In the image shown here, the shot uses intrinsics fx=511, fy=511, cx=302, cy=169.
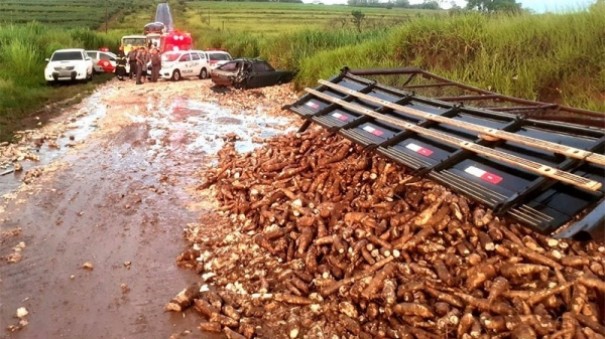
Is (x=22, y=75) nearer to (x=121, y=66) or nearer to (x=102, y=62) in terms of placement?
(x=121, y=66)

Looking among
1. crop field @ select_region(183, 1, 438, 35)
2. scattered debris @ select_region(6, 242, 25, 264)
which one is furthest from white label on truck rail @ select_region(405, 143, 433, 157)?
crop field @ select_region(183, 1, 438, 35)

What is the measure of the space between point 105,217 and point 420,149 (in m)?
4.70

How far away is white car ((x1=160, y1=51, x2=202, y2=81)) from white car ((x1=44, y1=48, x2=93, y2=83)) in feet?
10.9

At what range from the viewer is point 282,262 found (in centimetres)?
Result: 539

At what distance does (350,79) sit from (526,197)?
5.17 metres

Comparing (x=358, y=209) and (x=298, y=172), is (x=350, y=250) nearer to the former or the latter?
(x=358, y=209)

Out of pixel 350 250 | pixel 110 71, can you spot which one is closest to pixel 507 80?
pixel 350 250

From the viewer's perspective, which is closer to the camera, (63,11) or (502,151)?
(502,151)

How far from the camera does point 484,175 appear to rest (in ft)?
13.4

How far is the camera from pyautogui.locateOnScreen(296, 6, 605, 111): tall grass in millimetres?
8922

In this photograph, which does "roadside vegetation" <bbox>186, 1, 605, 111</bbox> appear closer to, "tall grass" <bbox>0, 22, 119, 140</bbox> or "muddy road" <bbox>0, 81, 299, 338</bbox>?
"muddy road" <bbox>0, 81, 299, 338</bbox>

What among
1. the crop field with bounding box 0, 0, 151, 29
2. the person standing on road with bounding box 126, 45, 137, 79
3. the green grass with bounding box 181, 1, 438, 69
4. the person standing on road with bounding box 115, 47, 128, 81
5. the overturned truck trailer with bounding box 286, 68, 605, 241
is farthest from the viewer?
the crop field with bounding box 0, 0, 151, 29

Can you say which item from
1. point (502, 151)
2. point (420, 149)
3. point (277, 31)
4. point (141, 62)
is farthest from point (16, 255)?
point (277, 31)

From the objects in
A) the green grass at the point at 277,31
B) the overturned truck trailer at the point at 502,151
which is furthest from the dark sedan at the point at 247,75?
the overturned truck trailer at the point at 502,151
